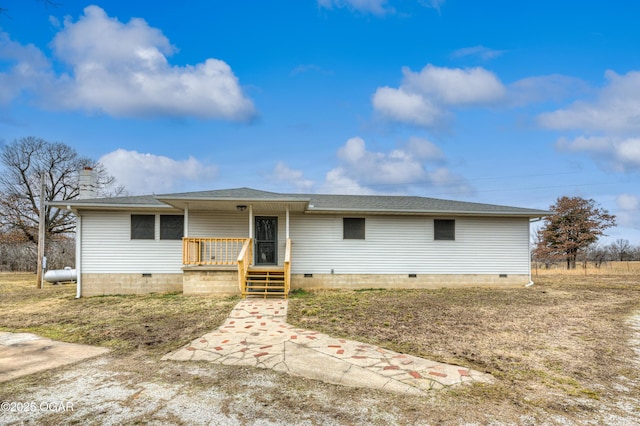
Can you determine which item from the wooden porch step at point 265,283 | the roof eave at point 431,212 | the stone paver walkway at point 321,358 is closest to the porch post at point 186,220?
the wooden porch step at point 265,283

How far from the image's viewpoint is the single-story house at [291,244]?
34.0 feet

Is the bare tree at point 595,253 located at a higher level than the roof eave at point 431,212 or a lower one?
lower

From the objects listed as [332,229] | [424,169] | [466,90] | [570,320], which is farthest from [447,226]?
[424,169]

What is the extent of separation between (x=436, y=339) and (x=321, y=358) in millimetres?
2001

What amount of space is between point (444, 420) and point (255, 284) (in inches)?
324

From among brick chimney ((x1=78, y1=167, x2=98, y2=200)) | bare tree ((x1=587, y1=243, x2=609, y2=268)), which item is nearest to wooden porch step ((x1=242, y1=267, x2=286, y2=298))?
brick chimney ((x1=78, y1=167, x2=98, y2=200))

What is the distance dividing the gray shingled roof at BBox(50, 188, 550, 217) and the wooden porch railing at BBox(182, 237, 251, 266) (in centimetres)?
142

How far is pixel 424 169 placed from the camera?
35625 millimetres

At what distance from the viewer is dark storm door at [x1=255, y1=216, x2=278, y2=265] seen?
11.6 metres

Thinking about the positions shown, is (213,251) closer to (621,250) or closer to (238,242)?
(238,242)

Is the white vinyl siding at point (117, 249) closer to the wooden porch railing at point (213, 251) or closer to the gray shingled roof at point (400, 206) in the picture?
the wooden porch railing at point (213, 251)

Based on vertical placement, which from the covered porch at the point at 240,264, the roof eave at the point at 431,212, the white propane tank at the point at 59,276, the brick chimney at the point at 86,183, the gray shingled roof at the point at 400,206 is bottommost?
the white propane tank at the point at 59,276

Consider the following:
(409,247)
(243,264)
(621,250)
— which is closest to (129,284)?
(243,264)

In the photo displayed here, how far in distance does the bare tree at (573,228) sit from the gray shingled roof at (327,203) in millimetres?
15639
